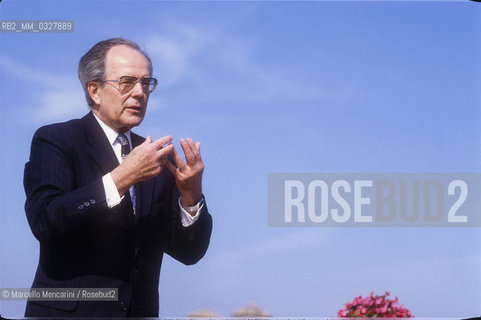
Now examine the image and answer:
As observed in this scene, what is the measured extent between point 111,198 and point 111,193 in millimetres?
26

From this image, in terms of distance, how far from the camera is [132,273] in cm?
353

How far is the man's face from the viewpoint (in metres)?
3.68

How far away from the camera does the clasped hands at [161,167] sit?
326cm

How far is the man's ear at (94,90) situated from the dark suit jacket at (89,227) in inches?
5.1

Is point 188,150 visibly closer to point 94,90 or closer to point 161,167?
point 161,167

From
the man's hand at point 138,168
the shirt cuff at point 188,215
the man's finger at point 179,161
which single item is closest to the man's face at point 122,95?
the man's finger at point 179,161

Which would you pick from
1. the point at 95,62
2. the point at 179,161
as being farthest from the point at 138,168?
the point at 95,62

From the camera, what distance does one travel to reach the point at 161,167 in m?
Answer: 3.36

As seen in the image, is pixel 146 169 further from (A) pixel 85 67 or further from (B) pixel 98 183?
(A) pixel 85 67

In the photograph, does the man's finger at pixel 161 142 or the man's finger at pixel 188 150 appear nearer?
the man's finger at pixel 161 142

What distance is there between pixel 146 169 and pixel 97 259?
615 mm

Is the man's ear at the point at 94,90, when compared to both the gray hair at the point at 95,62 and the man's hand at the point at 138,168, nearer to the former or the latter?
the gray hair at the point at 95,62

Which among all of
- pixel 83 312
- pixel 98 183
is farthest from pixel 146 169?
pixel 83 312

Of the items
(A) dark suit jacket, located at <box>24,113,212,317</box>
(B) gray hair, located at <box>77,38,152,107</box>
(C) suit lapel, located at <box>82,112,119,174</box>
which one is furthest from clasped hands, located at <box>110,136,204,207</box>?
(B) gray hair, located at <box>77,38,152,107</box>
